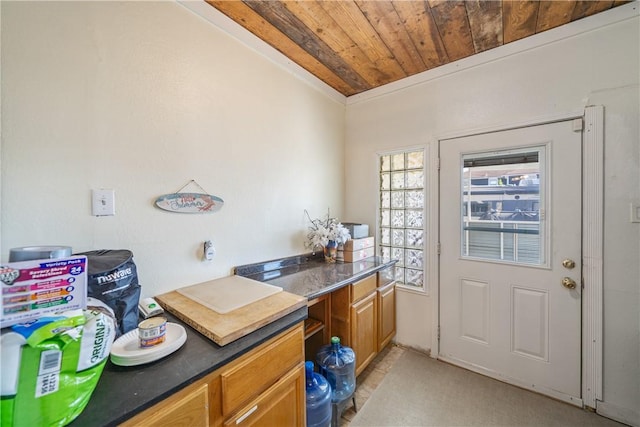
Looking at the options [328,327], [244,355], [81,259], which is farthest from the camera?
A: [328,327]

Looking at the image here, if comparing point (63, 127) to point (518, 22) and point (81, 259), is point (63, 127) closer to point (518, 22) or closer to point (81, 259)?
point (81, 259)

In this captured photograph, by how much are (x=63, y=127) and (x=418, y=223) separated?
2350 mm

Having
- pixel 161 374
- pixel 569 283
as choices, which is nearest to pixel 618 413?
pixel 569 283

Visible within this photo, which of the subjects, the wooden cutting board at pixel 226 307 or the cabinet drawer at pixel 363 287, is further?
the cabinet drawer at pixel 363 287

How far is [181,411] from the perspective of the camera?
0.72 meters

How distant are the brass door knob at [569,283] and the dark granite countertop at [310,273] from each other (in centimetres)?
111

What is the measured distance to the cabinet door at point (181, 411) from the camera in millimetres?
655

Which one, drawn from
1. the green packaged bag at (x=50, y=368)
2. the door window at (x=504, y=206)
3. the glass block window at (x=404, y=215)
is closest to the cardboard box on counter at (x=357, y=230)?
the glass block window at (x=404, y=215)

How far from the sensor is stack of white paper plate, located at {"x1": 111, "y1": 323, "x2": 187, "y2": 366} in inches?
29.8

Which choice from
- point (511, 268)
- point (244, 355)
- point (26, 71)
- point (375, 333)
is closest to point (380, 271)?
point (375, 333)

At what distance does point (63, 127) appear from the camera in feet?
3.35

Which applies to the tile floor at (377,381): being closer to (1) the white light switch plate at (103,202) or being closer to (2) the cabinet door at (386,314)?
(2) the cabinet door at (386,314)

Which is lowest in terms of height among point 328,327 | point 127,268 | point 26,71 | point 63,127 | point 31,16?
point 328,327

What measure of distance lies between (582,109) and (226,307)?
2417 mm
